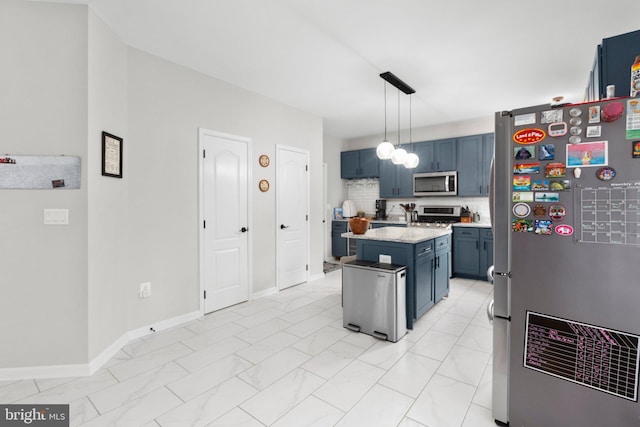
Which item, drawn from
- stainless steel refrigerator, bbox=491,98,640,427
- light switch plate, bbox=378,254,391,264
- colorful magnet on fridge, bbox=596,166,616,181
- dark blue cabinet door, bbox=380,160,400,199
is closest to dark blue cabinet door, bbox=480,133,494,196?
dark blue cabinet door, bbox=380,160,400,199

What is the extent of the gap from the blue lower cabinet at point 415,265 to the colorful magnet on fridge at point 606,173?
1.69 meters

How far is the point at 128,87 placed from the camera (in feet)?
9.14

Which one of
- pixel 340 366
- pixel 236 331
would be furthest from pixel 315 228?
pixel 340 366

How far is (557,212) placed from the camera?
1462mm

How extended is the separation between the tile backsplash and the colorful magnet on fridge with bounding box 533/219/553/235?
4.07 meters

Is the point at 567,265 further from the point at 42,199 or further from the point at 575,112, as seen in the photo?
the point at 42,199

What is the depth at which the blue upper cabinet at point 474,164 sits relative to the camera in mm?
4941

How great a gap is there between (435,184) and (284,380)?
4.44 m

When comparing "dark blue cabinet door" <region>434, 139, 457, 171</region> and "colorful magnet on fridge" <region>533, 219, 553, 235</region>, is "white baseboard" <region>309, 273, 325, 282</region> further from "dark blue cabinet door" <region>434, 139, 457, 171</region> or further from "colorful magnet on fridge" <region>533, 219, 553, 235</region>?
"colorful magnet on fridge" <region>533, 219, 553, 235</region>

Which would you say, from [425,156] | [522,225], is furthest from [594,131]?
[425,156]

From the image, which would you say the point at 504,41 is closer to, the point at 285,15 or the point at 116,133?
the point at 285,15

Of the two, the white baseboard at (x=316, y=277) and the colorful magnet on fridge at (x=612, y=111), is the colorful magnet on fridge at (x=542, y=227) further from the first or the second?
the white baseboard at (x=316, y=277)

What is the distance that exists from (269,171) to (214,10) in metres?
2.13

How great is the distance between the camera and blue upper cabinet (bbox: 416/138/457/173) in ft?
17.4
